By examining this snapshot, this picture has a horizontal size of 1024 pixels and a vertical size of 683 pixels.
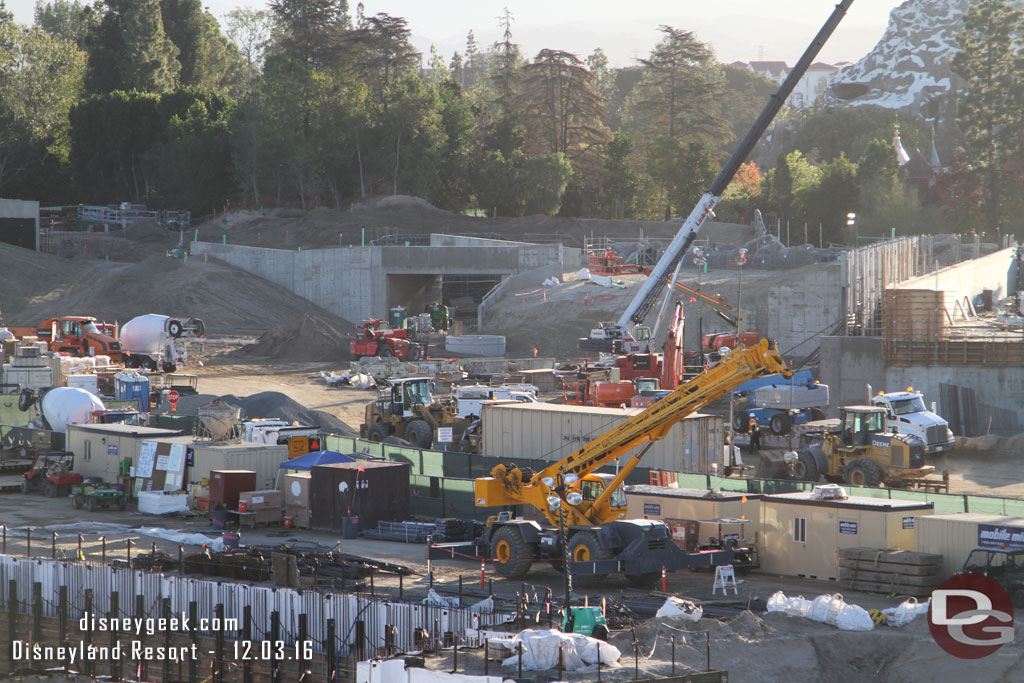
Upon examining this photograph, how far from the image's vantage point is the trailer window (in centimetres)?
2420

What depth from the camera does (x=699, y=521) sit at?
2483 centimetres

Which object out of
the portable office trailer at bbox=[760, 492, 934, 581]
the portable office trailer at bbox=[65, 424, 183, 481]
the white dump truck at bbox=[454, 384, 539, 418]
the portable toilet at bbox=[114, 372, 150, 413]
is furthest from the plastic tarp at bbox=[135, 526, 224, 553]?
the portable toilet at bbox=[114, 372, 150, 413]

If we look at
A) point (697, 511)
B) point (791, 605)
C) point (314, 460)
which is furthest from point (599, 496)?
A: point (314, 460)

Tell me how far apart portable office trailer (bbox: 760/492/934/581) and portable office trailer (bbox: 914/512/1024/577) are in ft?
1.07

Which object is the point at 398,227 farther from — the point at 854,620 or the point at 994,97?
the point at 854,620

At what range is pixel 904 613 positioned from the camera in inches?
792

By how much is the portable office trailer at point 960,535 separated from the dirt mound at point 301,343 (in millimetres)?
44021

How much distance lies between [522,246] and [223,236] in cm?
2229

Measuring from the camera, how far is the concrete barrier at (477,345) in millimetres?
65250

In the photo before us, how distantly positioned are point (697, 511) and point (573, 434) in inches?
335

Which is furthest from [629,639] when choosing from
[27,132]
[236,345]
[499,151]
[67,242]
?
[27,132]

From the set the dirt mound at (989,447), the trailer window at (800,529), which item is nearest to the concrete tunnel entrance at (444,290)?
the dirt mound at (989,447)

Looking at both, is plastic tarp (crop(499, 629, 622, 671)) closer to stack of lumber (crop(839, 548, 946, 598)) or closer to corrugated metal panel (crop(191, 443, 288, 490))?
stack of lumber (crop(839, 548, 946, 598))

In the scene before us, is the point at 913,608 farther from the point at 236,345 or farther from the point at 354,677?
the point at 236,345
